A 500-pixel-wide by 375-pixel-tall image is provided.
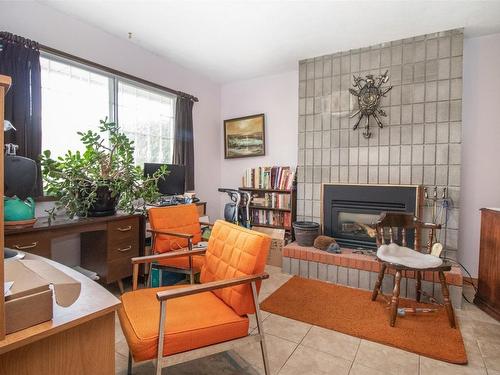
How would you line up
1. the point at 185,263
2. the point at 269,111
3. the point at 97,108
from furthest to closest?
1. the point at 269,111
2. the point at 97,108
3. the point at 185,263

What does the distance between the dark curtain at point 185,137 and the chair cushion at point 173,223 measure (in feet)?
4.00

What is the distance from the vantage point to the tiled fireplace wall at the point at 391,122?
2830 mm

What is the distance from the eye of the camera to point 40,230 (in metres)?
1.95

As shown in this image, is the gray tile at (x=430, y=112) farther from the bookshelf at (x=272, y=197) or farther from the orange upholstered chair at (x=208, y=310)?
the orange upholstered chair at (x=208, y=310)

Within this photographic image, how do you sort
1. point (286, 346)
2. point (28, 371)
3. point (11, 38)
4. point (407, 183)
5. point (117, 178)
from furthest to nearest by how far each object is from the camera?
point (407, 183) → point (117, 178) → point (11, 38) → point (286, 346) → point (28, 371)

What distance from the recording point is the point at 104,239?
2396 millimetres

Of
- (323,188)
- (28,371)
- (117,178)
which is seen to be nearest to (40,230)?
(117,178)

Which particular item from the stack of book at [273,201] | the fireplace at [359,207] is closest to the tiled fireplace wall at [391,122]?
the fireplace at [359,207]

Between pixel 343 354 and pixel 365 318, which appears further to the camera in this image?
pixel 365 318

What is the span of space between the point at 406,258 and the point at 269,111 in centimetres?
269

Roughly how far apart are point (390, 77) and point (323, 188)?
1.43m

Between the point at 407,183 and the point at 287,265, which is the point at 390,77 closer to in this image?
the point at 407,183

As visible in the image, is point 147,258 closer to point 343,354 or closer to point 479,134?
point 343,354

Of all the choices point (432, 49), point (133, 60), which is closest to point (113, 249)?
point (133, 60)
